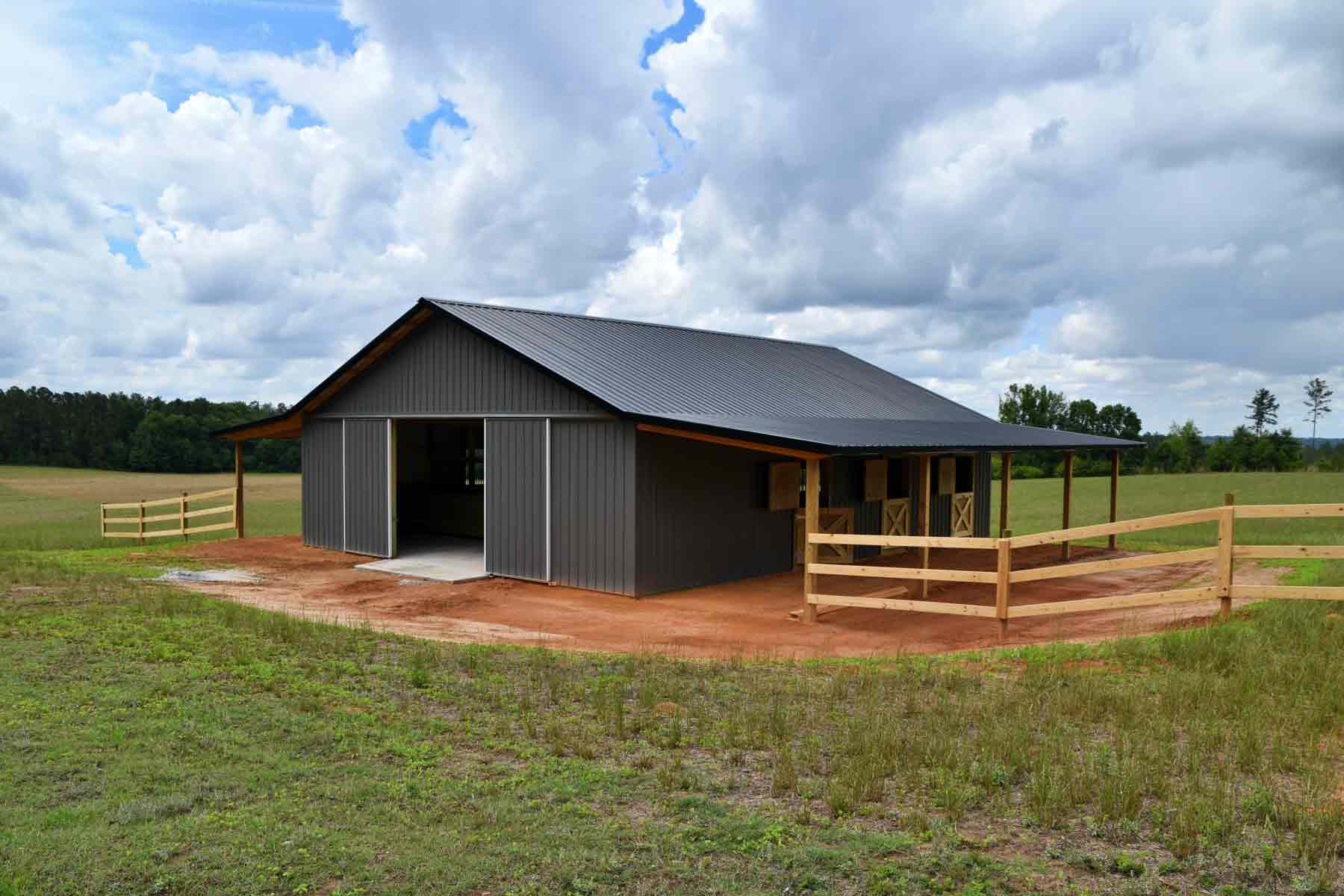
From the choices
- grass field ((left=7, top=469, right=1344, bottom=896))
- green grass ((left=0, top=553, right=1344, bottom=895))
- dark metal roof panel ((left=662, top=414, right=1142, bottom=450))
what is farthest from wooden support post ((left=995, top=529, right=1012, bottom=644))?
dark metal roof panel ((left=662, top=414, right=1142, bottom=450))

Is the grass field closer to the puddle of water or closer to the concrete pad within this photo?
the puddle of water

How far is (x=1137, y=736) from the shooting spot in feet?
20.7

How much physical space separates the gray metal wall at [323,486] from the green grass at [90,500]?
318cm

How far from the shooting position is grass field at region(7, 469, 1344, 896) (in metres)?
4.50

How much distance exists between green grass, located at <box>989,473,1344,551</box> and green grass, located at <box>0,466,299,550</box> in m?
21.6

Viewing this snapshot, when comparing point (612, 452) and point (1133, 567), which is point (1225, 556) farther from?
point (612, 452)

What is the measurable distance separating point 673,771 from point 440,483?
17.5 metres

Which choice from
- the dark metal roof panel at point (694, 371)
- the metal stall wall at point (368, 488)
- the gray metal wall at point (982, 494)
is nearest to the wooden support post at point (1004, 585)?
the dark metal roof panel at point (694, 371)

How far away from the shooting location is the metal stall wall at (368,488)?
18234 millimetres

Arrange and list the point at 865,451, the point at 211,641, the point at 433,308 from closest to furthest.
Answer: the point at 211,641, the point at 865,451, the point at 433,308

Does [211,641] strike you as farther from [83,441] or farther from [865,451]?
[83,441]

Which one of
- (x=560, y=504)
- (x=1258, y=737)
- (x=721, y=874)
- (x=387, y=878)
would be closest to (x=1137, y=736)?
(x=1258, y=737)

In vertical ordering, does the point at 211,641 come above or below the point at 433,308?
below

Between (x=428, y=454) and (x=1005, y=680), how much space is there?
55.3ft
